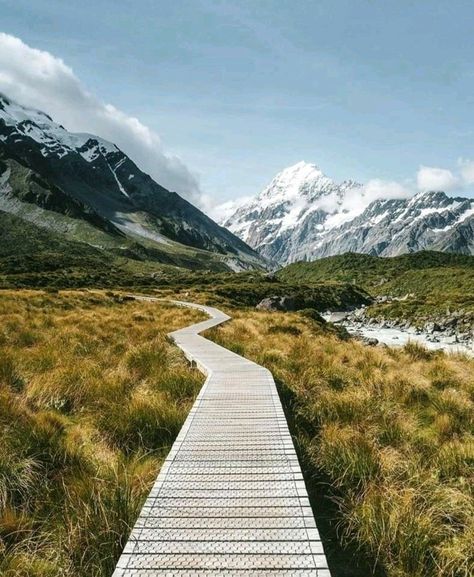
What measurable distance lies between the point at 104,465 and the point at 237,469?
1689 millimetres

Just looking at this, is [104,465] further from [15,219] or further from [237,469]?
[15,219]

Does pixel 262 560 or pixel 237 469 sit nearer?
pixel 262 560

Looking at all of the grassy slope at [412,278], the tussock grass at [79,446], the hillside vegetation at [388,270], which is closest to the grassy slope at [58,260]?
the grassy slope at [412,278]

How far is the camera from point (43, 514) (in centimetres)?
503

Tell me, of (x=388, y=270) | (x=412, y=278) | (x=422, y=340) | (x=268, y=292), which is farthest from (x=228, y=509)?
(x=388, y=270)

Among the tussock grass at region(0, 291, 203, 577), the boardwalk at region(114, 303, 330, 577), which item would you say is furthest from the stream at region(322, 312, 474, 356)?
the boardwalk at region(114, 303, 330, 577)

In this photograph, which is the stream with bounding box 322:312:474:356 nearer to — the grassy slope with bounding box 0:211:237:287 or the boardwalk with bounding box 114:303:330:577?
the boardwalk with bounding box 114:303:330:577

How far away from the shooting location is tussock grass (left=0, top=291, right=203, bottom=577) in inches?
169

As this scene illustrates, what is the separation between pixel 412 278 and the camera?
125 meters

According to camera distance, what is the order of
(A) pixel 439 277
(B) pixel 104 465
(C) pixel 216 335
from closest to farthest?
(B) pixel 104 465
(C) pixel 216 335
(A) pixel 439 277

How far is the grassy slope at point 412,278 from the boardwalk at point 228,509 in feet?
183

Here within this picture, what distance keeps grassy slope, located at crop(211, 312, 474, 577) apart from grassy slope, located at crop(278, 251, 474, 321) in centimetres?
5036

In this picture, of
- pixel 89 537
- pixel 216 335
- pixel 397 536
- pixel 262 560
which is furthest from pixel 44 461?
pixel 216 335

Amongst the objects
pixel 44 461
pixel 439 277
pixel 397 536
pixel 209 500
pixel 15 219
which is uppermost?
pixel 439 277
